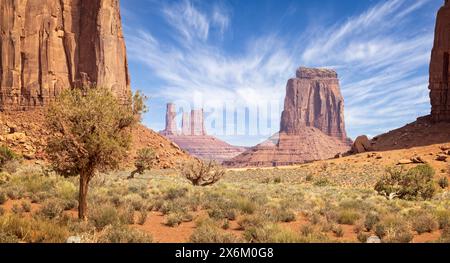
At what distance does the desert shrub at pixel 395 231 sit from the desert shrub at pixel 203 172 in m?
18.0

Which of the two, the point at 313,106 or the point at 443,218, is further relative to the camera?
the point at 313,106

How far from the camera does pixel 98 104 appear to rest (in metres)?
12.0

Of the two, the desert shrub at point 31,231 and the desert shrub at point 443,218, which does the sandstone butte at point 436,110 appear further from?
the desert shrub at point 31,231

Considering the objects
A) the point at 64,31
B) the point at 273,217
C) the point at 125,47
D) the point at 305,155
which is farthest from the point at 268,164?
the point at 273,217

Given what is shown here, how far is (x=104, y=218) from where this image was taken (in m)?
12.0

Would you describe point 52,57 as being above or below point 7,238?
above

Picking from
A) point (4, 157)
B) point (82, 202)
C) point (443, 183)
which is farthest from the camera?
point (443, 183)

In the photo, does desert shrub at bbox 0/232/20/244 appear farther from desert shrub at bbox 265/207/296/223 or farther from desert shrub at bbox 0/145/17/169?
desert shrub at bbox 0/145/17/169

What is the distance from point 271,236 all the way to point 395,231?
180 inches

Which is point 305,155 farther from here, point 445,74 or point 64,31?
point 64,31

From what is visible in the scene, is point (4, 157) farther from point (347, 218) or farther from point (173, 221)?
point (347, 218)

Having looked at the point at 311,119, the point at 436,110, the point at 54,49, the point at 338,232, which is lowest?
the point at 338,232

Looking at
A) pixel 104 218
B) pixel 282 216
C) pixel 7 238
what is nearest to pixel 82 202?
pixel 104 218
